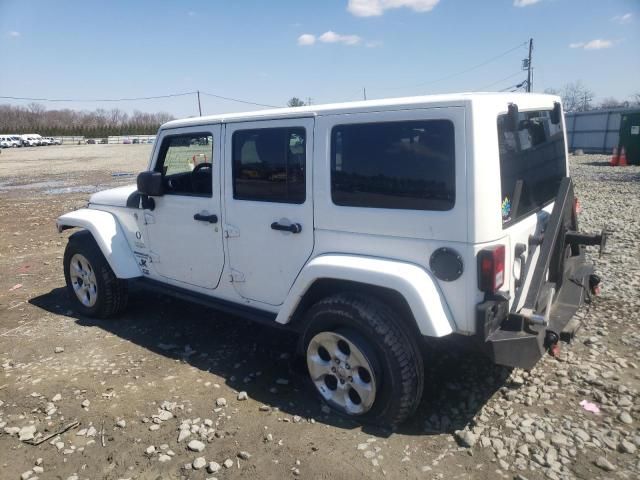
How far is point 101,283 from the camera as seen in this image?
4.85 metres

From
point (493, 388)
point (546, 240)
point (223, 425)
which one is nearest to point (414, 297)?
point (546, 240)

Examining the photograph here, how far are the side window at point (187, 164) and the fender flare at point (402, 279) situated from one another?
135cm

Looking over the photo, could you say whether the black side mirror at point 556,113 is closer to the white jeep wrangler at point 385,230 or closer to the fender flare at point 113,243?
the white jeep wrangler at point 385,230

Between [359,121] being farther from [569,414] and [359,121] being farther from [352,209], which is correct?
[569,414]

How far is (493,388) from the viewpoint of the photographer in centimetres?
354

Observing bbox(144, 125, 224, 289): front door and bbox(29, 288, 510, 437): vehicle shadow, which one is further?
bbox(144, 125, 224, 289): front door

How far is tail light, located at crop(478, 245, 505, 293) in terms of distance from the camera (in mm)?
2598

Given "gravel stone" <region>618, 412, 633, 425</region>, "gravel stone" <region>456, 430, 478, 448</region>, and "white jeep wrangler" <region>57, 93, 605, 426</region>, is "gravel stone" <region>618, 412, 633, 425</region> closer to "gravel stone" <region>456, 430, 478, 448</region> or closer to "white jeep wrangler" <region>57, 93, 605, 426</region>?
"white jeep wrangler" <region>57, 93, 605, 426</region>

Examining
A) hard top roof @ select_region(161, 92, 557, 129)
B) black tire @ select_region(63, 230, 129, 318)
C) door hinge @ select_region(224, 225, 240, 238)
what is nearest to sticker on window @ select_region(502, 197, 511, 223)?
hard top roof @ select_region(161, 92, 557, 129)

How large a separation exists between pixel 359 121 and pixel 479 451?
84.5 inches

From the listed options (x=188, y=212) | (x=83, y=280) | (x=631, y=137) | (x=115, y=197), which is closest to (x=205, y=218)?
(x=188, y=212)

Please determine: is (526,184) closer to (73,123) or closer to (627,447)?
(627,447)

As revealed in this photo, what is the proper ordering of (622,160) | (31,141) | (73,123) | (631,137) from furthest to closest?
(73,123) → (31,141) → (631,137) → (622,160)

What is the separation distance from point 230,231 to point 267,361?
3.93 ft
